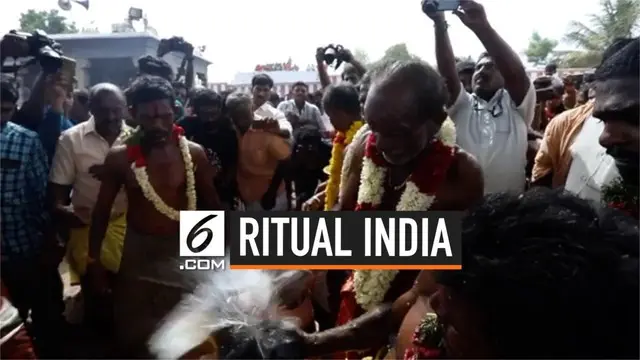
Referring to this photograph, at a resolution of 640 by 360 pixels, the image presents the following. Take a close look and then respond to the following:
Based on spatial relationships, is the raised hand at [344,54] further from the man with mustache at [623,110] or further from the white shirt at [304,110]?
the white shirt at [304,110]

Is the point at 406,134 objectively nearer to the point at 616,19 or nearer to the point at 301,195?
the point at 616,19

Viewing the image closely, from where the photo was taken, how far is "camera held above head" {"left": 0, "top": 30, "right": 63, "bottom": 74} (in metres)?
2.19

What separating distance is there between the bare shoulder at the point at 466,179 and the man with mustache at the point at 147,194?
77 cm

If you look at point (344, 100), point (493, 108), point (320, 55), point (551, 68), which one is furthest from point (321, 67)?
point (551, 68)

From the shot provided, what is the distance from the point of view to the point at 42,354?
8.48ft

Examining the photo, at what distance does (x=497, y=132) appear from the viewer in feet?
6.62

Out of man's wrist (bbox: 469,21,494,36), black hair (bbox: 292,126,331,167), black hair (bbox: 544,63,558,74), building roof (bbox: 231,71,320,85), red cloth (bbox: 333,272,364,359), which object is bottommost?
red cloth (bbox: 333,272,364,359)

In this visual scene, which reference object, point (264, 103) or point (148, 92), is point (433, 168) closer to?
point (148, 92)

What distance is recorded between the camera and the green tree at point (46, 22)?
202 cm

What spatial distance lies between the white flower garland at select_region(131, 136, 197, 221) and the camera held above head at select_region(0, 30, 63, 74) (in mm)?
558

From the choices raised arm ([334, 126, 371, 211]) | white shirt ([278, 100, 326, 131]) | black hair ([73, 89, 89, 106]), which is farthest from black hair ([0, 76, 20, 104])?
white shirt ([278, 100, 326, 131])

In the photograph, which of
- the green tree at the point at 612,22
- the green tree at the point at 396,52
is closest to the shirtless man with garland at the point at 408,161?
the green tree at the point at 396,52

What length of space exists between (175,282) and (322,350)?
55 cm

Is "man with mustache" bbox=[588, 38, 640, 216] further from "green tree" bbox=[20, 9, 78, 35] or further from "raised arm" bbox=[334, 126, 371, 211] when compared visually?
"green tree" bbox=[20, 9, 78, 35]
